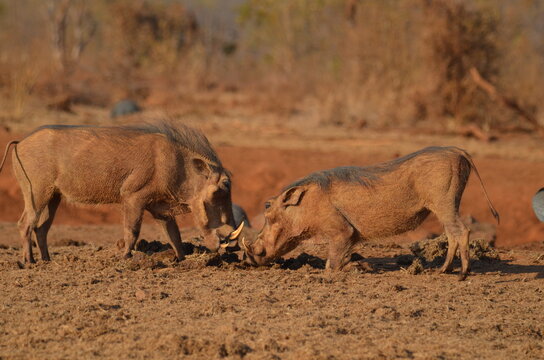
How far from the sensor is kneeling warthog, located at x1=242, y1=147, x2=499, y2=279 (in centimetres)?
618

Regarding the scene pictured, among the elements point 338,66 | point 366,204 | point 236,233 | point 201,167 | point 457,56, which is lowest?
point 338,66

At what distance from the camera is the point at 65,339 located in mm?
4406

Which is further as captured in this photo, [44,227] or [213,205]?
[44,227]

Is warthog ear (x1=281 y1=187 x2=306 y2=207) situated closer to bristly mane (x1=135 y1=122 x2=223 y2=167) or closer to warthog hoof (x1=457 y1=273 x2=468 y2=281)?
bristly mane (x1=135 y1=122 x2=223 y2=167)

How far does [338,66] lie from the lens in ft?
75.8

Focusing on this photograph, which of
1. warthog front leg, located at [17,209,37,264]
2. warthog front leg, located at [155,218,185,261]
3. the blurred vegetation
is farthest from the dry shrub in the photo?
warthog front leg, located at [17,209,37,264]

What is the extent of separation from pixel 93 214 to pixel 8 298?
19.8ft

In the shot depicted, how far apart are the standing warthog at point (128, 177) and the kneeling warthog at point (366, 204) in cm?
39

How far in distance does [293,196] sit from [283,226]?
25cm

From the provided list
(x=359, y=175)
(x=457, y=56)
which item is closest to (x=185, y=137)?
(x=359, y=175)

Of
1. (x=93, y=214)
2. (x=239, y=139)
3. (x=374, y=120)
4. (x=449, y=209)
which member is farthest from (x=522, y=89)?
(x=449, y=209)

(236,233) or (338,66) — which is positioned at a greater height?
(236,233)

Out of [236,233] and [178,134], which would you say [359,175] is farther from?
[178,134]

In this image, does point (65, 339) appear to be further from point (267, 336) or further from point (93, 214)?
point (93, 214)
